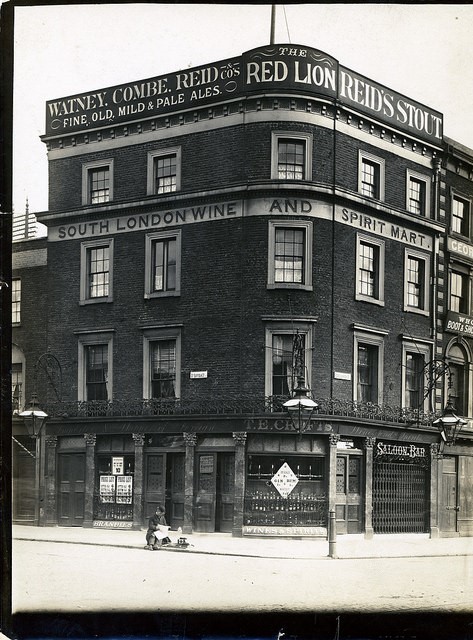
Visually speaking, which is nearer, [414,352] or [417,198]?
[414,352]

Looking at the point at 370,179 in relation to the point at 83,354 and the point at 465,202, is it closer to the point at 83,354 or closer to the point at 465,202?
the point at 465,202

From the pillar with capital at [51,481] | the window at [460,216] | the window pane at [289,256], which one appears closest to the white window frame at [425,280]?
the window at [460,216]

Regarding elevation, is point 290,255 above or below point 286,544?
above

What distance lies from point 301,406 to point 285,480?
2.18 m

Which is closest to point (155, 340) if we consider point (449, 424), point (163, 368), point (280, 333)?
point (163, 368)

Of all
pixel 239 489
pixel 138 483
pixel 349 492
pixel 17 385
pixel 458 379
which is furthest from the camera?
pixel 349 492

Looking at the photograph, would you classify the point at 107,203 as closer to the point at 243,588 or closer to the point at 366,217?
the point at 366,217

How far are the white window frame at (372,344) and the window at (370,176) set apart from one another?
255cm

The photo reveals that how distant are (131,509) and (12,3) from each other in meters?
8.30

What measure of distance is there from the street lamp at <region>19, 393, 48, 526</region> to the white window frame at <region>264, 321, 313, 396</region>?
4227 mm

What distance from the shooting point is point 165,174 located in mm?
16266

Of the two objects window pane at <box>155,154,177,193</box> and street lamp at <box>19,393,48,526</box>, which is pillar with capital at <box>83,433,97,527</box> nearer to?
street lamp at <box>19,393,48,526</box>

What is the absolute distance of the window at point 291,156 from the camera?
1653 centimetres

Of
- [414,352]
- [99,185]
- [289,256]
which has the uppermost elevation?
[99,185]
